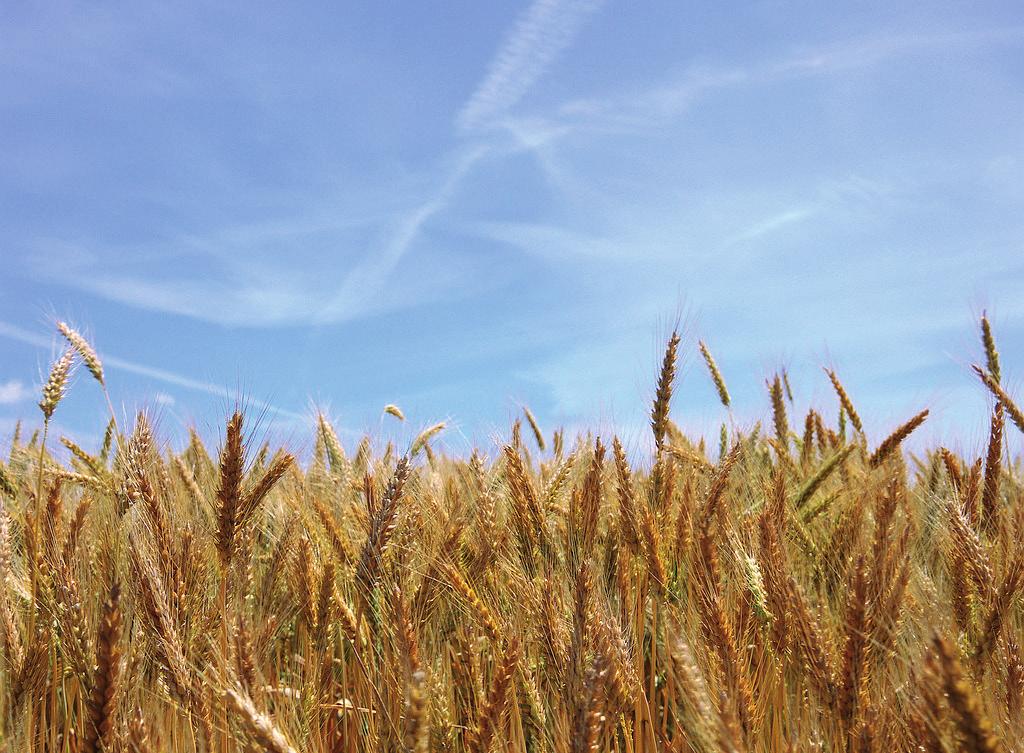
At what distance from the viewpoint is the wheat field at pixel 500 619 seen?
1426 millimetres

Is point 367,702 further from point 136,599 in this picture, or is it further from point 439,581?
point 136,599

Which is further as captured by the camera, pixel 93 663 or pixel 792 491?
pixel 792 491

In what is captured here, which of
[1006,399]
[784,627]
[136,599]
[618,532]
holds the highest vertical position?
[1006,399]

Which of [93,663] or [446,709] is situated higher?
[93,663]

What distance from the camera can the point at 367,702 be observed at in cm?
213

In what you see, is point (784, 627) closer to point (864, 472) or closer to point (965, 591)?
point (965, 591)

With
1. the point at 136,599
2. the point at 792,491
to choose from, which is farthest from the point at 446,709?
the point at 792,491

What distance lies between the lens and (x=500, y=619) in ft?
6.63

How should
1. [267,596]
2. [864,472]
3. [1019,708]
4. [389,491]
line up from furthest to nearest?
[864,472]
[267,596]
[389,491]
[1019,708]

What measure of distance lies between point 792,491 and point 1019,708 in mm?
1954

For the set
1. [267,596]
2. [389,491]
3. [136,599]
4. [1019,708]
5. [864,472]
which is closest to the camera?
[1019,708]

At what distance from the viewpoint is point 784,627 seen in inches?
70.4

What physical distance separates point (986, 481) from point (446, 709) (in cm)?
229

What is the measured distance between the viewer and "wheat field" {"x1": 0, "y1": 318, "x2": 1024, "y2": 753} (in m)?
1.43
